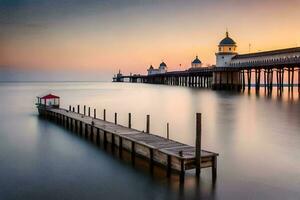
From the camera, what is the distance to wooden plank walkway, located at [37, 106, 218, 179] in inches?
584

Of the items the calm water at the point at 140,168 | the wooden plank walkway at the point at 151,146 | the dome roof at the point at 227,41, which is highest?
the dome roof at the point at 227,41

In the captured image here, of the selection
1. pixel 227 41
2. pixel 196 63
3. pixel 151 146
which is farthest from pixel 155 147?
pixel 196 63

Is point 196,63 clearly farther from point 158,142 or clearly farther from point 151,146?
point 151,146

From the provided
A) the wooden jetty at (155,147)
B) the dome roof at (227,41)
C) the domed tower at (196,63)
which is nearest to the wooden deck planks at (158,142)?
the wooden jetty at (155,147)

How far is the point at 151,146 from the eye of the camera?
16734 millimetres

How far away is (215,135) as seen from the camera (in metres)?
27.3

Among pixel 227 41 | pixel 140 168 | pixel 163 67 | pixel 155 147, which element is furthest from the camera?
pixel 163 67

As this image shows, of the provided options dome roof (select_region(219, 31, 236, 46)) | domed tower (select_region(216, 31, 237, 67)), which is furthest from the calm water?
dome roof (select_region(219, 31, 236, 46))

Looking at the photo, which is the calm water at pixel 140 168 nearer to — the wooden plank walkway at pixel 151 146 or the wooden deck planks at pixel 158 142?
the wooden plank walkway at pixel 151 146

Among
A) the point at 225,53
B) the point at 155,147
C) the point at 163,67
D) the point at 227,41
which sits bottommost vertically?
the point at 155,147

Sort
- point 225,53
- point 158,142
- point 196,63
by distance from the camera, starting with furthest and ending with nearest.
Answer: point 196,63, point 225,53, point 158,142

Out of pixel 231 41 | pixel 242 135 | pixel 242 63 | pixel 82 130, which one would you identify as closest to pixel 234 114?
pixel 242 135

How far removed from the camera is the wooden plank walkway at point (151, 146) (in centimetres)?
1484

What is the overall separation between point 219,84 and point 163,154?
270ft
